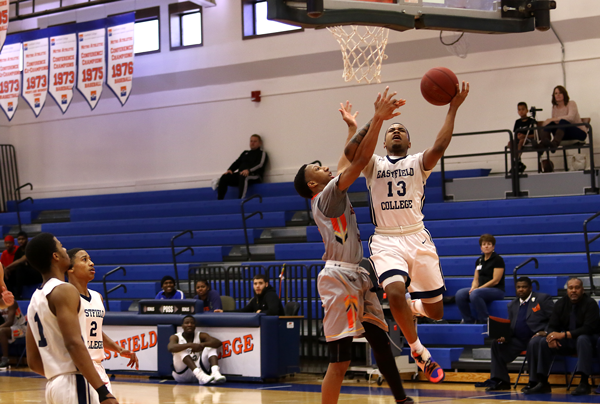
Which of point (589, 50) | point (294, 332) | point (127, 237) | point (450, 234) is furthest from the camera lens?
point (127, 237)

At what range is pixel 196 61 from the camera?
15500mm

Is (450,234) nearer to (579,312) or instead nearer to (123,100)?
(579,312)

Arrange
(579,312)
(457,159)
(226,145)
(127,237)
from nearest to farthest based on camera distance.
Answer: (579,312) < (457,159) < (127,237) < (226,145)

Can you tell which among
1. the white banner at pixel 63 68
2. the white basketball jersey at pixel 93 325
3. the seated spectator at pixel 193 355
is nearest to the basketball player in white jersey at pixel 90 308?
the white basketball jersey at pixel 93 325

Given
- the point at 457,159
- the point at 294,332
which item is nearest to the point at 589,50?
the point at 457,159

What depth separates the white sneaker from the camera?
9422mm

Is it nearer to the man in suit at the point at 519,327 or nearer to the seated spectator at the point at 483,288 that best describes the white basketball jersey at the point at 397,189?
the man in suit at the point at 519,327

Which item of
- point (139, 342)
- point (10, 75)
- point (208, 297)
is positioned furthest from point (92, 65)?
point (139, 342)

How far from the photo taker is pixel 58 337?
3605mm

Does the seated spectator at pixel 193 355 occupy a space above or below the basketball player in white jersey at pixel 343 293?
below

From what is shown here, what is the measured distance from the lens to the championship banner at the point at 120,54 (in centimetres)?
1346

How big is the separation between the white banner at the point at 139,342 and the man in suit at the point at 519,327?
422 centimetres

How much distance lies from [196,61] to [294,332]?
7.57 metres

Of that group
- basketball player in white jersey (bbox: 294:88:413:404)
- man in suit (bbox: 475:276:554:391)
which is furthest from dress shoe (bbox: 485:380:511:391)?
basketball player in white jersey (bbox: 294:88:413:404)
